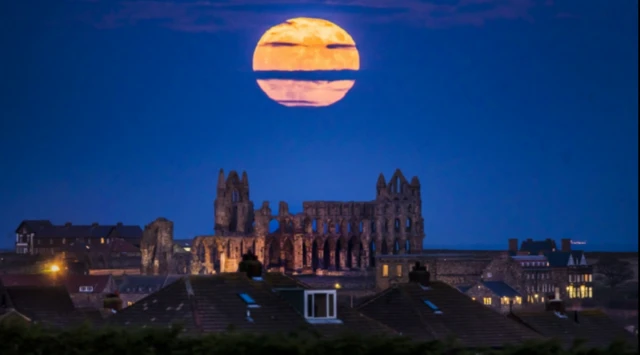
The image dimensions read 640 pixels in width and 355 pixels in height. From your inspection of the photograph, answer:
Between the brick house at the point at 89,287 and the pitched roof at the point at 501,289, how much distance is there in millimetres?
26484

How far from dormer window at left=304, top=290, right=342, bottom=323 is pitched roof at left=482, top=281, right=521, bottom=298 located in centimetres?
8863

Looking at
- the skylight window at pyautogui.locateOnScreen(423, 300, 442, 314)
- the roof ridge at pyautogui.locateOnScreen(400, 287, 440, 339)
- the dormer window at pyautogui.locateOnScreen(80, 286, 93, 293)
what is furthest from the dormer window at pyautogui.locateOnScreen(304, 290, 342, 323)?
the dormer window at pyautogui.locateOnScreen(80, 286, 93, 293)

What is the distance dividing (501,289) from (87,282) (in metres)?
29.5

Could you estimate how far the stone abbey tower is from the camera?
163125mm

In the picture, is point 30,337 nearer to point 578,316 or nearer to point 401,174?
point 578,316

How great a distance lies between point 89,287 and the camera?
124062 millimetres

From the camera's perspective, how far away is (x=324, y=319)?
3816 cm

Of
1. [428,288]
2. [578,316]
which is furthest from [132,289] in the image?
[428,288]

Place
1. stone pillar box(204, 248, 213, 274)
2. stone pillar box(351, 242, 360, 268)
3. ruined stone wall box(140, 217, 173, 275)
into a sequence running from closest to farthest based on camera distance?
ruined stone wall box(140, 217, 173, 275) < stone pillar box(204, 248, 213, 274) < stone pillar box(351, 242, 360, 268)

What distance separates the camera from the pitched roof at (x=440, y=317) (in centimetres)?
4138

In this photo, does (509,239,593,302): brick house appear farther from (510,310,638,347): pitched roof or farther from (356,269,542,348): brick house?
(356,269,542,348): brick house

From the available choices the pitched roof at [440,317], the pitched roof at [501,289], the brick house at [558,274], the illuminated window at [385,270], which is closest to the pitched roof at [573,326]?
the pitched roof at [440,317]

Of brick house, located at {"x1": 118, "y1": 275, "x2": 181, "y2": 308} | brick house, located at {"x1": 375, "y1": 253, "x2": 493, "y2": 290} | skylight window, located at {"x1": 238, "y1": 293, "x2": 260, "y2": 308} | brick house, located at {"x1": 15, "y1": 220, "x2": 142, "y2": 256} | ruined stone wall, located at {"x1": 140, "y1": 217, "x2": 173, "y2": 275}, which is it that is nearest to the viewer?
skylight window, located at {"x1": 238, "y1": 293, "x2": 260, "y2": 308}

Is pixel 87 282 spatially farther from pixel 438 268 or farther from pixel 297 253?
pixel 297 253
